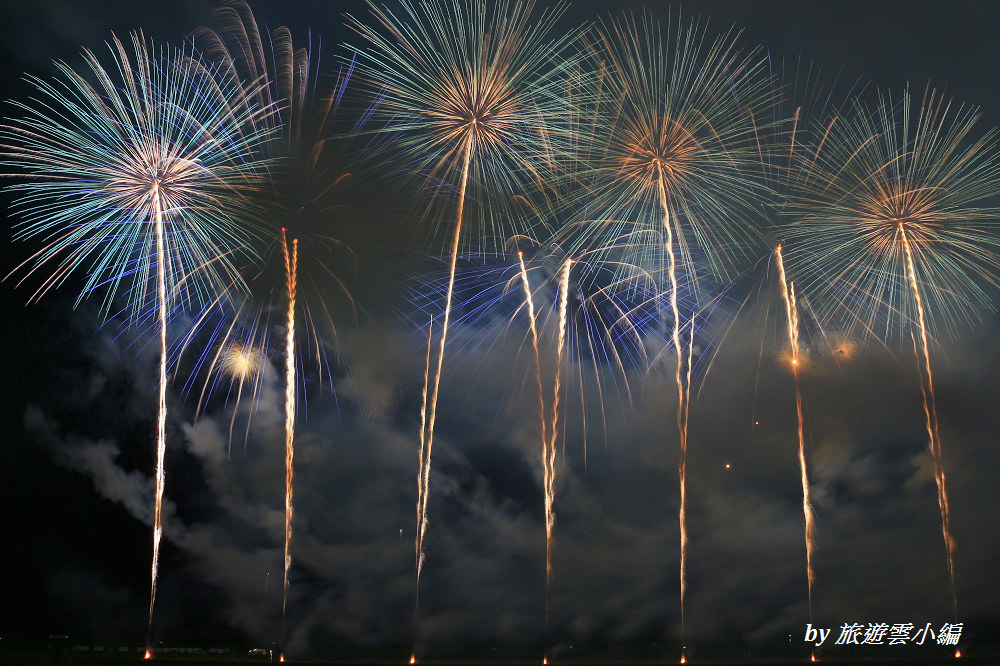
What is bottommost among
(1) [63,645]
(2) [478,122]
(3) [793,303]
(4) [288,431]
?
(1) [63,645]

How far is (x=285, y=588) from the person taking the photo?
79.9 ft

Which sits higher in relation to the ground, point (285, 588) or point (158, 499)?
point (158, 499)

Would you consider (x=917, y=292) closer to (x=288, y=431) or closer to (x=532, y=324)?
(x=532, y=324)

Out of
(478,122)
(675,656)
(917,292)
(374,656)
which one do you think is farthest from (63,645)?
(917,292)

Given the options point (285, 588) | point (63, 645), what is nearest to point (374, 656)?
point (63, 645)

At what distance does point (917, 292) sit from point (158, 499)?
3123 cm

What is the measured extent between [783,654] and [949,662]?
481 inches

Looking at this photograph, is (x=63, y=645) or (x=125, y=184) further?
(x=63, y=645)

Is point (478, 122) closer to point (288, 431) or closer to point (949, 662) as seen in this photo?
point (288, 431)

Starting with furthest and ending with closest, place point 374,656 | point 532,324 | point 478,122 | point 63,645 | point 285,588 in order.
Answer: point 374,656 → point 63,645 → point 532,324 → point 285,588 → point 478,122

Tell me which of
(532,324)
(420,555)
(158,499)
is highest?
(532,324)

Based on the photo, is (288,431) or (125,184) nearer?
(125,184)

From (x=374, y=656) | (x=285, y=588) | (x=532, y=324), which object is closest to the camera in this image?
(x=285, y=588)

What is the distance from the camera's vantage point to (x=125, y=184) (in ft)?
77.6
